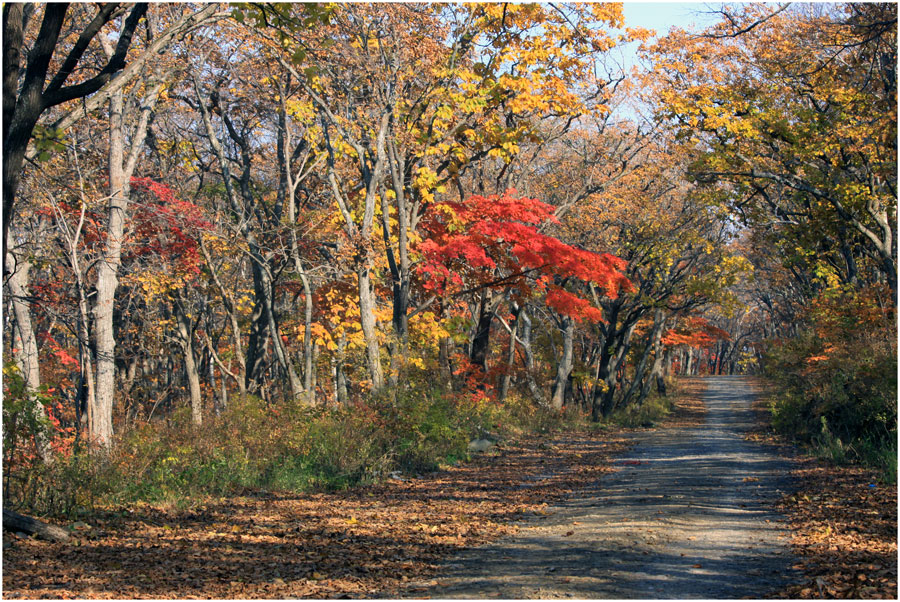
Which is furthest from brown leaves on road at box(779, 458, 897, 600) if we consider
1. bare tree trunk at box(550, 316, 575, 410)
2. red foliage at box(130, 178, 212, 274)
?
bare tree trunk at box(550, 316, 575, 410)

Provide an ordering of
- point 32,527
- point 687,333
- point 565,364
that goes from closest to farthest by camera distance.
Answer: point 32,527 → point 565,364 → point 687,333

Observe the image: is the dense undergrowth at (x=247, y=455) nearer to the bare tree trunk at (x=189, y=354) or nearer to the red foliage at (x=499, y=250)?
the red foliage at (x=499, y=250)

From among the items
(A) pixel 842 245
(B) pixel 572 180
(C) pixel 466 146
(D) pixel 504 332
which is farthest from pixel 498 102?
(D) pixel 504 332

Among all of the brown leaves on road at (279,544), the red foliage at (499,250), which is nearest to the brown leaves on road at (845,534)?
the brown leaves on road at (279,544)

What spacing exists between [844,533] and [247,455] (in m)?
7.93

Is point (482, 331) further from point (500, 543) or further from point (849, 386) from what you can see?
point (500, 543)

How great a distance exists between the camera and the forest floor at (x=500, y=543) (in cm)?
589

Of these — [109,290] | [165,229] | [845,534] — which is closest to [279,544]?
[845,534]

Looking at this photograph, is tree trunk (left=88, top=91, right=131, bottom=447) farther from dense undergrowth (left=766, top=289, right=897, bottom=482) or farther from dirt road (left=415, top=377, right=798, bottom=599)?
dense undergrowth (left=766, top=289, right=897, bottom=482)

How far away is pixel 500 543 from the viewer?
772cm

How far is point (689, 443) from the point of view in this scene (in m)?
19.2

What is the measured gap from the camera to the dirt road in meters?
5.88

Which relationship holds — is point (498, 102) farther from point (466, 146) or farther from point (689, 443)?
point (689, 443)

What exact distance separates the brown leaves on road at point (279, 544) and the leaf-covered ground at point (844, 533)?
10.1ft
